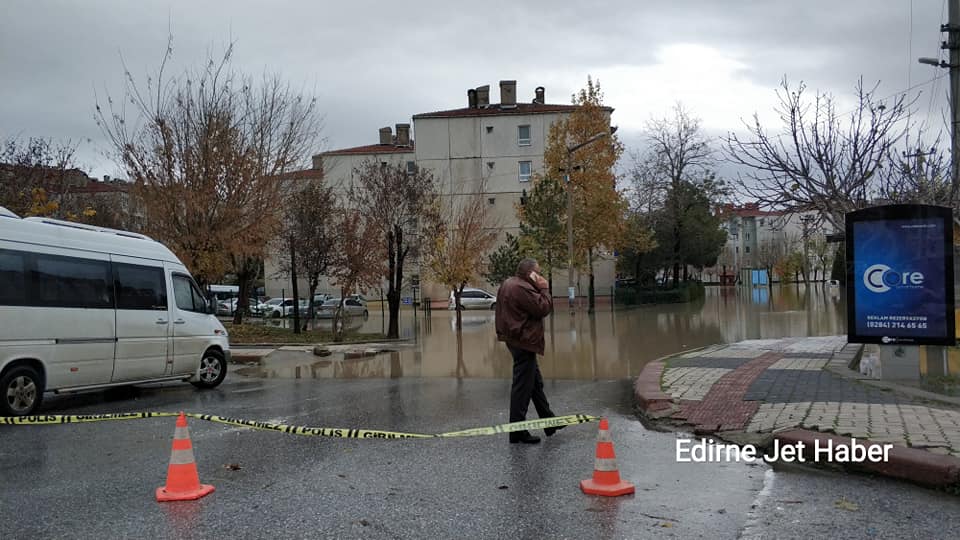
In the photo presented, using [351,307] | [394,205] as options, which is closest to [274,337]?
[394,205]

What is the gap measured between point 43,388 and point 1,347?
876mm

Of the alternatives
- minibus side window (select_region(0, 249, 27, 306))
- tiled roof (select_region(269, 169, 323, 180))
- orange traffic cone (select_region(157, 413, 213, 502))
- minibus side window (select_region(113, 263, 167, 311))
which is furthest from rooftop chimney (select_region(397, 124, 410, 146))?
orange traffic cone (select_region(157, 413, 213, 502))

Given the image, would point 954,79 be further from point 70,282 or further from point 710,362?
point 70,282

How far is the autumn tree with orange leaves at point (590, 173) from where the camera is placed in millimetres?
39062

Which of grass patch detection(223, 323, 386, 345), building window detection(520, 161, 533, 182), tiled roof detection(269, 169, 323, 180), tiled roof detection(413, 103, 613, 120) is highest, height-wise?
tiled roof detection(413, 103, 613, 120)

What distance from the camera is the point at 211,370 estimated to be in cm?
1273

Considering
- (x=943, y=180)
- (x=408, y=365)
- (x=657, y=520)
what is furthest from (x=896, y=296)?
(x=408, y=365)

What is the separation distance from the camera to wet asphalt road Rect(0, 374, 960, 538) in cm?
484

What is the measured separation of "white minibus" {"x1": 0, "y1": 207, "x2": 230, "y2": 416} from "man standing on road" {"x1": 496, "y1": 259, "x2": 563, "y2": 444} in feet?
20.4

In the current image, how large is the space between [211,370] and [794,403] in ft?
30.2

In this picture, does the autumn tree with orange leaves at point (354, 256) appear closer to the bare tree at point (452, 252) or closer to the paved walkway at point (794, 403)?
the bare tree at point (452, 252)

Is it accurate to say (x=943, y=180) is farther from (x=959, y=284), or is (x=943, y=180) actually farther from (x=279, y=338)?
(x=279, y=338)

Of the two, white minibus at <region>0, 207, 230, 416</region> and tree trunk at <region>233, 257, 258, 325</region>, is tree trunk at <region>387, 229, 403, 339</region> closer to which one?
tree trunk at <region>233, 257, 258, 325</region>

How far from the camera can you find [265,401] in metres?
10.9
